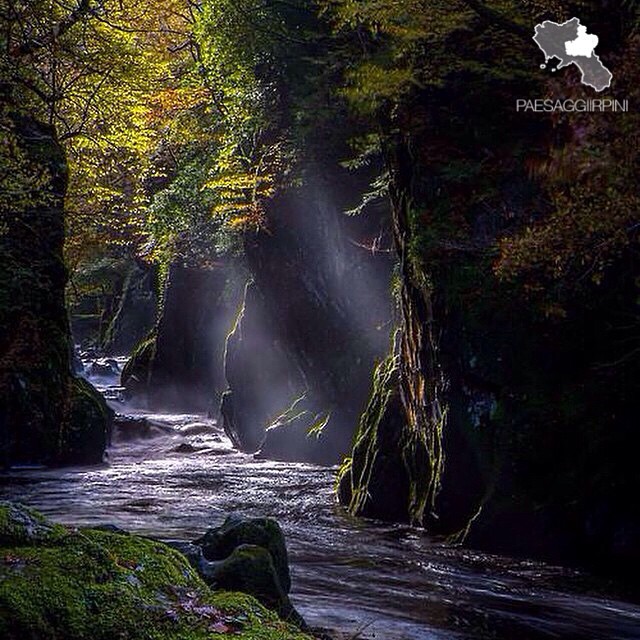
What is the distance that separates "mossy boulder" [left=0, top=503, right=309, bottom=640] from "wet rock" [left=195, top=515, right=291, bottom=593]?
2250 millimetres

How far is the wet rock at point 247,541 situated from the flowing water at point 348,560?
61 centimetres

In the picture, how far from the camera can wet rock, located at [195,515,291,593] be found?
693 centimetres

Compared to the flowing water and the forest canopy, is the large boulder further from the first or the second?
the forest canopy

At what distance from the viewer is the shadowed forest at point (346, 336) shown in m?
7.12

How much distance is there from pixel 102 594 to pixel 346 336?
1642 centimetres

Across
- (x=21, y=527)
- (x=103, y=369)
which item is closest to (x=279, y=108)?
(x=21, y=527)

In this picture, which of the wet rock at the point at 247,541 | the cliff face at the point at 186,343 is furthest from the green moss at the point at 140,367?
the wet rock at the point at 247,541

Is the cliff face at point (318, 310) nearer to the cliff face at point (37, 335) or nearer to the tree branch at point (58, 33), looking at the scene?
the cliff face at point (37, 335)

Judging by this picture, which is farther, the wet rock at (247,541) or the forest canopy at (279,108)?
the forest canopy at (279,108)

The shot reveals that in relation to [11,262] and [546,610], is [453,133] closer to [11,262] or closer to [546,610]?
[546,610]

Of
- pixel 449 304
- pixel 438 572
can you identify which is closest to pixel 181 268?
pixel 449 304

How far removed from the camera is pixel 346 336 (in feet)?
66.6

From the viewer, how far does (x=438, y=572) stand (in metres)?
9.48

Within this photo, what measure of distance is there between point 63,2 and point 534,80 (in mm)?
10527
